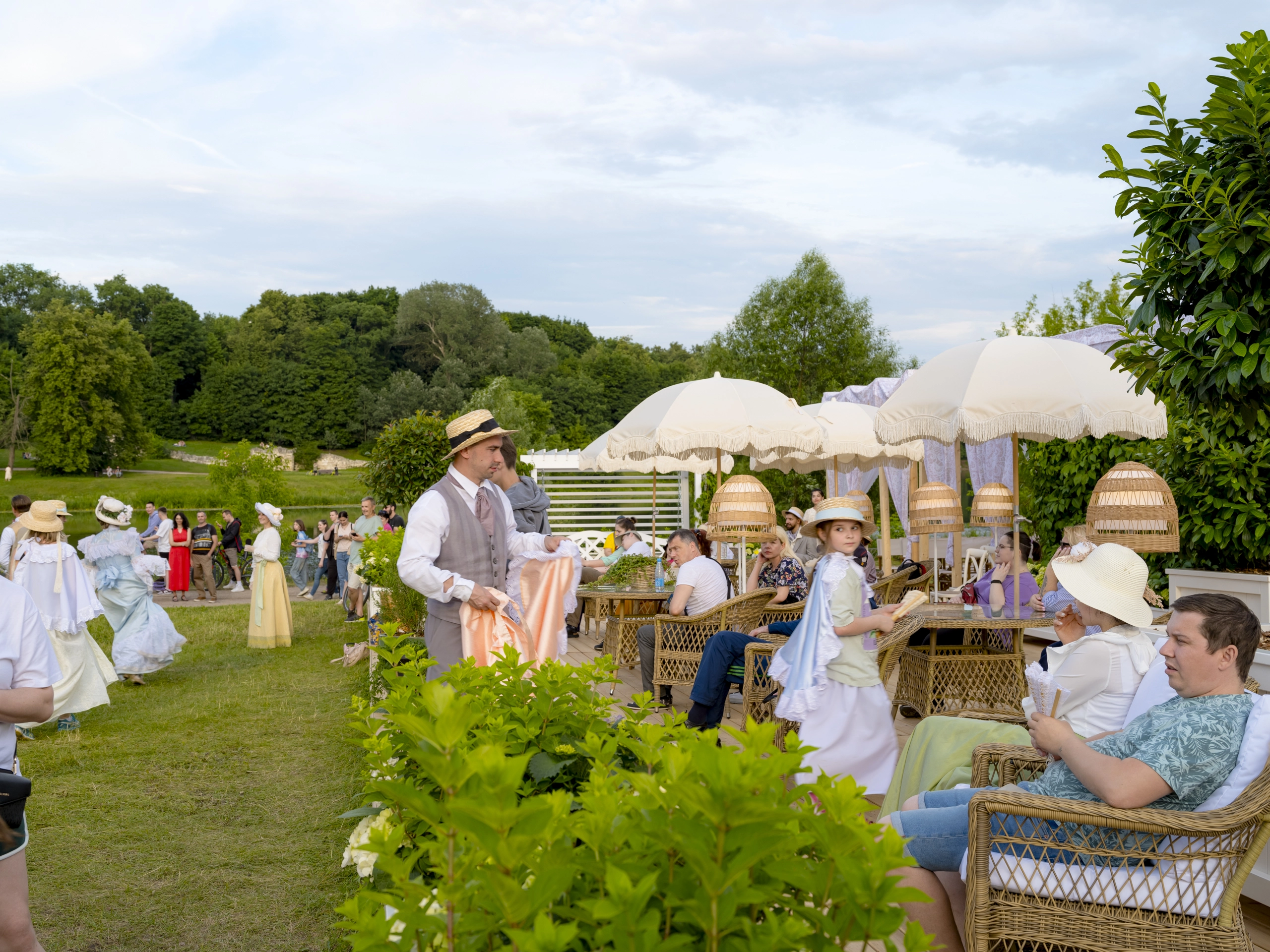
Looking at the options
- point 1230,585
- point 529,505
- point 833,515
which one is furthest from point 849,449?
point 833,515

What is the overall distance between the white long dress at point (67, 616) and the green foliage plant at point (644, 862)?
6.65 metres

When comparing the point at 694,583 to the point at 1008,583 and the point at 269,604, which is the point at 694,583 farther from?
the point at 269,604

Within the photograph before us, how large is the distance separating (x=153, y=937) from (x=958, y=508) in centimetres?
633

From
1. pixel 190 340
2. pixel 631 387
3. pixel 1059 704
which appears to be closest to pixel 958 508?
pixel 1059 704

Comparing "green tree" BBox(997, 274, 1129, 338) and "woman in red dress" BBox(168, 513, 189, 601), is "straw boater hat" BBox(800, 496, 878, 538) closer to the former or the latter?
"woman in red dress" BBox(168, 513, 189, 601)

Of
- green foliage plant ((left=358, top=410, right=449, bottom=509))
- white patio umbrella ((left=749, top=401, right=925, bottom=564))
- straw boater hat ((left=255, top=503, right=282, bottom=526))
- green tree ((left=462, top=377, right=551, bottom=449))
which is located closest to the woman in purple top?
white patio umbrella ((left=749, top=401, right=925, bottom=564))

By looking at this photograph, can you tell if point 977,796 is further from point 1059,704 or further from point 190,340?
point 190,340

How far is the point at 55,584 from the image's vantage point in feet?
22.6

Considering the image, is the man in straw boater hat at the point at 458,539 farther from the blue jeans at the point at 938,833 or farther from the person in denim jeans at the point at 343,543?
the person in denim jeans at the point at 343,543

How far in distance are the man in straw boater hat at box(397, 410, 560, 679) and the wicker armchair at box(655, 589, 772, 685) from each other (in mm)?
2821

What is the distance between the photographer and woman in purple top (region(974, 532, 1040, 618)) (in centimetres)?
604

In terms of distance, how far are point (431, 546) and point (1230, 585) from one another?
20.5 feet

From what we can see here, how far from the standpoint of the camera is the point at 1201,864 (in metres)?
2.24

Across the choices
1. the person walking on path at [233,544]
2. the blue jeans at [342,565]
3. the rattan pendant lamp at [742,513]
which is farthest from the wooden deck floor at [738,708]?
the person walking on path at [233,544]
